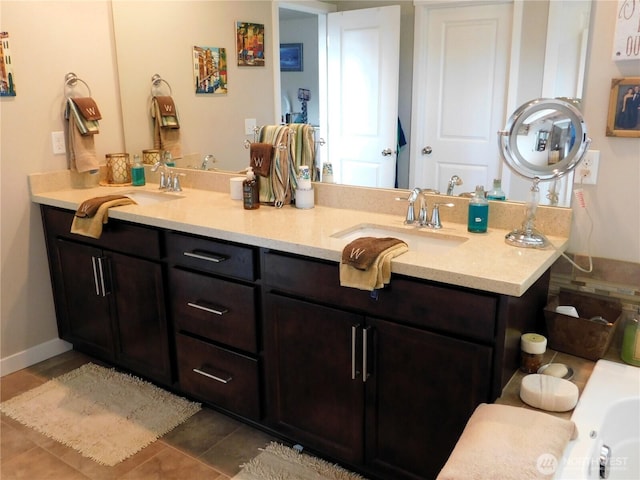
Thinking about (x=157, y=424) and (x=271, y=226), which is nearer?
(x=271, y=226)

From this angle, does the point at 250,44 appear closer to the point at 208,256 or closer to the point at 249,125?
the point at 249,125

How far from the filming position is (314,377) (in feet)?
6.47

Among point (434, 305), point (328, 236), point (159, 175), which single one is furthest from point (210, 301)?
point (159, 175)

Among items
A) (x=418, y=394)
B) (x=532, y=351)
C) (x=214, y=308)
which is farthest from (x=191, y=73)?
(x=532, y=351)

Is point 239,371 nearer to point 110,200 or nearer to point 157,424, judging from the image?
point 157,424

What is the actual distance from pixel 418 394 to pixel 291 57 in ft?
5.20

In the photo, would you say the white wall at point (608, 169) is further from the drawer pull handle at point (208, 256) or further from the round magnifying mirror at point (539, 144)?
the drawer pull handle at point (208, 256)

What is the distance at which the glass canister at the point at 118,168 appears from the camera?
3.00m

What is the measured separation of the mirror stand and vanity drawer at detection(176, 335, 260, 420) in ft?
3.47

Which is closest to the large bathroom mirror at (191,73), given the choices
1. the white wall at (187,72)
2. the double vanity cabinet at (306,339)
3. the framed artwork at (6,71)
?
the white wall at (187,72)

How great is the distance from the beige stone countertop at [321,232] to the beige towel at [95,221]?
3 centimetres

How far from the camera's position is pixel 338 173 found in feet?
8.03

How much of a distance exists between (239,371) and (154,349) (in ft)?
1.78

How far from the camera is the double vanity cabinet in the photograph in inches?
64.1
